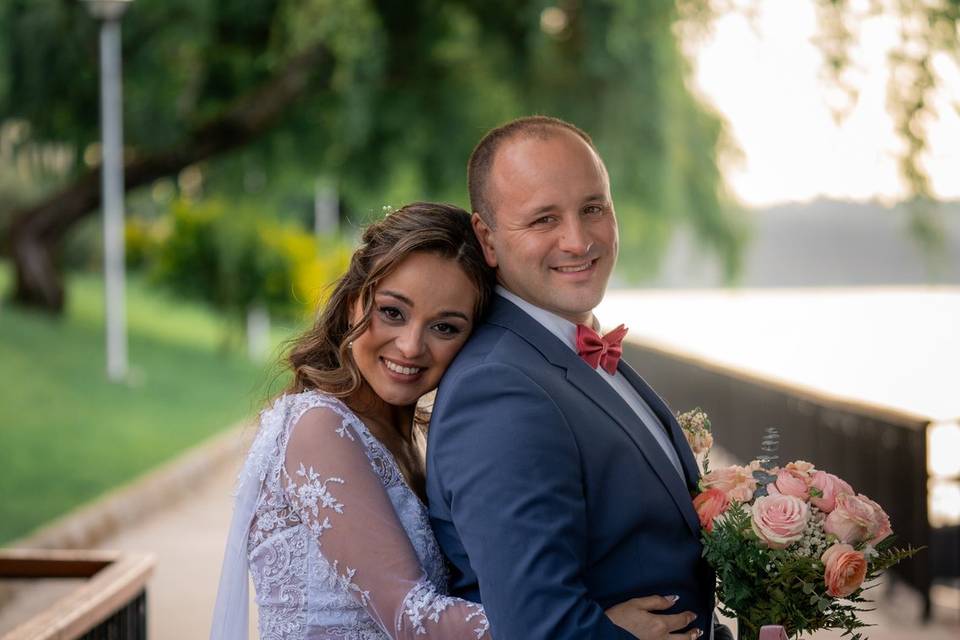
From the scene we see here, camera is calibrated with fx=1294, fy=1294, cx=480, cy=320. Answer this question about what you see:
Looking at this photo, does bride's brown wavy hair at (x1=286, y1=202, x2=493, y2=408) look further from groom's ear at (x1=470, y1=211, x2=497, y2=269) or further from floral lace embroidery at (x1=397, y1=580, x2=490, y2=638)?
floral lace embroidery at (x1=397, y1=580, x2=490, y2=638)

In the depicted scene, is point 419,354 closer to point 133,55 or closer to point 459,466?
point 459,466

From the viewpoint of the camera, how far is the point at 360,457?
3.03 metres

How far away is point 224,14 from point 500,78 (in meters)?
3.61

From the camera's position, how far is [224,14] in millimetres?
15594

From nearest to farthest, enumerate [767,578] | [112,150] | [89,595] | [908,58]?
[767,578], [89,595], [908,58], [112,150]

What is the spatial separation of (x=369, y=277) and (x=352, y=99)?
10023mm

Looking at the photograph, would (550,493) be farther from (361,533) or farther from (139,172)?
(139,172)

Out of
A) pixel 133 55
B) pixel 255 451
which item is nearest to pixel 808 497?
pixel 255 451

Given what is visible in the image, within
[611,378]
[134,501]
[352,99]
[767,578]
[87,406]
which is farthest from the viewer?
[87,406]

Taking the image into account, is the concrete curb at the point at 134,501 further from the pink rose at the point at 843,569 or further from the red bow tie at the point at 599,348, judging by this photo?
the pink rose at the point at 843,569

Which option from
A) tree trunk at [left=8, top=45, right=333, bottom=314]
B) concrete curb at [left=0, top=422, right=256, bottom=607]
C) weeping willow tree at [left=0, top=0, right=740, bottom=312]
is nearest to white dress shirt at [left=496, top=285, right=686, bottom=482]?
concrete curb at [left=0, top=422, right=256, bottom=607]

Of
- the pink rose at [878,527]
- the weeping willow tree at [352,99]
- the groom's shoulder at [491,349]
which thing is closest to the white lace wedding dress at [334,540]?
the groom's shoulder at [491,349]

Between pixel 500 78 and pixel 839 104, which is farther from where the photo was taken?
pixel 500 78

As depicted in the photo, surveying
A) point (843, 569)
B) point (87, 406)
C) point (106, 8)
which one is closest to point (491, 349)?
point (843, 569)
